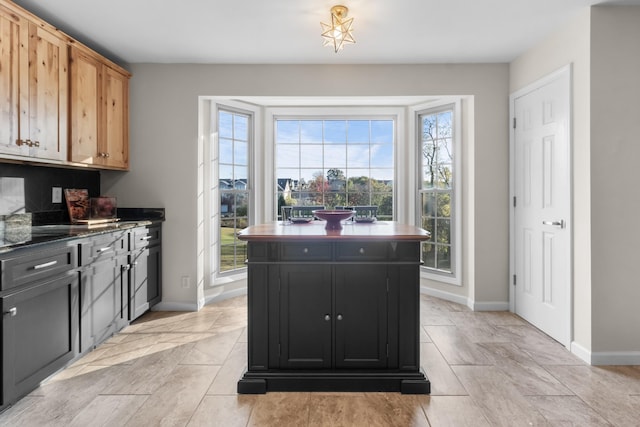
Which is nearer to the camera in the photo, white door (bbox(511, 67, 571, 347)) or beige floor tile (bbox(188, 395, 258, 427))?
beige floor tile (bbox(188, 395, 258, 427))

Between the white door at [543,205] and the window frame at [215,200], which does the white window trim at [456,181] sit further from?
the window frame at [215,200]

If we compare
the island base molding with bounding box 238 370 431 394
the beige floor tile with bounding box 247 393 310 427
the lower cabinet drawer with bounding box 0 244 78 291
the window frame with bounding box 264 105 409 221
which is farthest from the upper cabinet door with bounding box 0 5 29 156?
the window frame with bounding box 264 105 409 221

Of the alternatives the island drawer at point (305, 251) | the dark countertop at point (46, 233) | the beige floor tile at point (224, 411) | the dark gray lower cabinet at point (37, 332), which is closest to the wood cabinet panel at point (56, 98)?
the dark countertop at point (46, 233)

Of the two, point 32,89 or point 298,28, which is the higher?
point 298,28

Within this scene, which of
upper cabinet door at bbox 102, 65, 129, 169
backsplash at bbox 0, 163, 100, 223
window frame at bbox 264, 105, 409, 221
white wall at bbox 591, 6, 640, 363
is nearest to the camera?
white wall at bbox 591, 6, 640, 363

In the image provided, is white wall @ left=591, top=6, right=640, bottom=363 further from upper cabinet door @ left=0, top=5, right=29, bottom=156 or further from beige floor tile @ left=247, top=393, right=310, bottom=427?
upper cabinet door @ left=0, top=5, right=29, bottom=156

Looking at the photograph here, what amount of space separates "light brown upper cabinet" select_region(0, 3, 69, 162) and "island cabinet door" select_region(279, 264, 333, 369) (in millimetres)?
2056

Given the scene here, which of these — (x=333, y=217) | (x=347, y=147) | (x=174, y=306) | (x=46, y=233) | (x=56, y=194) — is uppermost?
(x=347, y=147)

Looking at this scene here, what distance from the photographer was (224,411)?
7.00 ft

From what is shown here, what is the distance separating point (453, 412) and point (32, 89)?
3.49m

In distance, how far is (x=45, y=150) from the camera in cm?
282

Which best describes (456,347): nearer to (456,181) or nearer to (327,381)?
(327,381)

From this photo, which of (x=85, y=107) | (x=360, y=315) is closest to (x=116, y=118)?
(x=85, y=107)

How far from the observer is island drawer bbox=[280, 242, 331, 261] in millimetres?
2336
